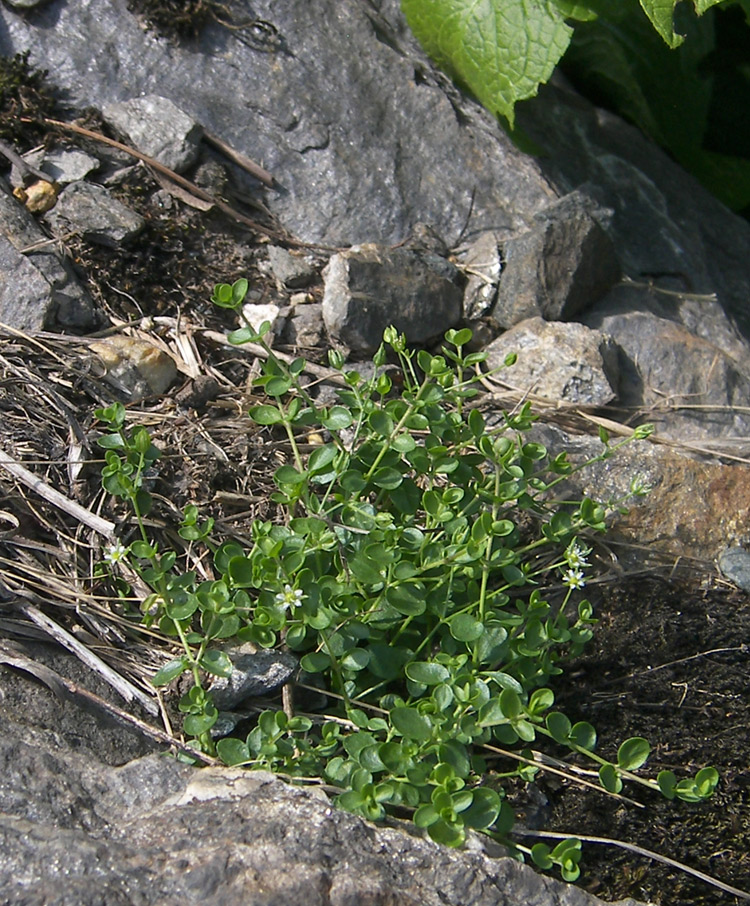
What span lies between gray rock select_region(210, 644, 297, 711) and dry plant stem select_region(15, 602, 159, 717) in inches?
6.6

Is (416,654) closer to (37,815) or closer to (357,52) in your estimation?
(37,815)

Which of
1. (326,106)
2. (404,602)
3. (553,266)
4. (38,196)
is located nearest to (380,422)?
(404,602)

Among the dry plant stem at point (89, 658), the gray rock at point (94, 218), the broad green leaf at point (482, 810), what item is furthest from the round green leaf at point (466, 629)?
the gray rock at point (94, 218)

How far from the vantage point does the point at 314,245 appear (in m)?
3.40

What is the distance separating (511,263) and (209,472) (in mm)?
1553

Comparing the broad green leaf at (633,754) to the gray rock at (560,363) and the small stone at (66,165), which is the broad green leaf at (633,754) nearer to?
the gray rock at (560,363)

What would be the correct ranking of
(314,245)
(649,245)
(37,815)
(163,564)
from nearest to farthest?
(37,815), (163,564), (314,245), (649,245)

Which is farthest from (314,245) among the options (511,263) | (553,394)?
(553,394)

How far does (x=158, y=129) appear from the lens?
3240mm

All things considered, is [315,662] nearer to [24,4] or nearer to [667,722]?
[667,722]

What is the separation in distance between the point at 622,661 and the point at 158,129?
243 cm

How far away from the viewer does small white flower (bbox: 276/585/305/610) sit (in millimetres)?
2061

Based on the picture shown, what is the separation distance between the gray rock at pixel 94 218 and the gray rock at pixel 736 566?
88.3 inches

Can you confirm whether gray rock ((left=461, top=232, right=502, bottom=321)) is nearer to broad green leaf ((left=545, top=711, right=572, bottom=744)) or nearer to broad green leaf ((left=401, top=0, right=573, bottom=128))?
broad green leaf ((left=401, top=0, right=573, bottom=128))
